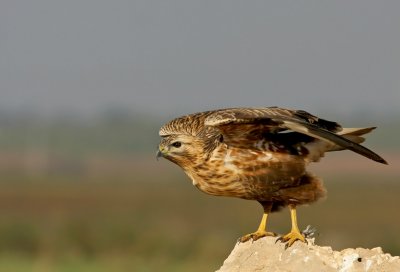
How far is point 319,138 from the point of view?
11.4m

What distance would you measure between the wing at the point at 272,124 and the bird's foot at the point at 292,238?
910 mm

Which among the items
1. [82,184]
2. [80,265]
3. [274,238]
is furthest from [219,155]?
[82,184]

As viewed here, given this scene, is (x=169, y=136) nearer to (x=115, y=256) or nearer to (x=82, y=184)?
(x=115, y=256)

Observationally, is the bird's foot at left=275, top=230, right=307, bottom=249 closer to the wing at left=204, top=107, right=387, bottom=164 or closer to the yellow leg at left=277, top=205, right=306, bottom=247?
the yellow leg at left=277, top=205, right=306, bottom=247

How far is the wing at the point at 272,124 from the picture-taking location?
11219 mm

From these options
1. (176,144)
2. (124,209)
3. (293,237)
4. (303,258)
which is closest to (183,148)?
(176,144)

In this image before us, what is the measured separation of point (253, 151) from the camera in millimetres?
11570

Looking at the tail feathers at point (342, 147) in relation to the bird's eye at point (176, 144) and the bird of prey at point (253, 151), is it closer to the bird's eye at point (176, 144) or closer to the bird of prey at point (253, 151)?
the bird of prey at point (253, 151)

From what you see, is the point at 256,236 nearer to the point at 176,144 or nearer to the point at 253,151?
the point at 253,151

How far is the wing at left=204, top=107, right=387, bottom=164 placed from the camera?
11219mm

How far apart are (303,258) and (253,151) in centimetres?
153

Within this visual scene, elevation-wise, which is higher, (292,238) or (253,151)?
(253,151)

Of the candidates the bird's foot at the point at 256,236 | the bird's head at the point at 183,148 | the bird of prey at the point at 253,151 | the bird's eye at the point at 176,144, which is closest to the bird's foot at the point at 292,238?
the bird's foot at the point at 256,236

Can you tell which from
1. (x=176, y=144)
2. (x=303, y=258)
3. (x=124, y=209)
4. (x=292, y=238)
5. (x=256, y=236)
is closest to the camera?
(x=303, y=258)
